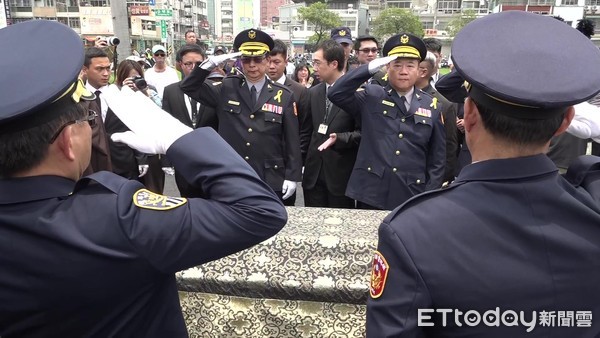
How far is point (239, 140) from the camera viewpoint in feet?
10.7

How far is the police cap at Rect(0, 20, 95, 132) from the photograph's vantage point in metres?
0.90

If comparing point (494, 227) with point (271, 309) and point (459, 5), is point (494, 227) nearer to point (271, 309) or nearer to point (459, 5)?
point (271, 309)

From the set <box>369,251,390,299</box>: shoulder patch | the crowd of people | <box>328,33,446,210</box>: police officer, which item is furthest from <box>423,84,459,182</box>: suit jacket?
<box>369,251,390,299</box>: shoulder patch

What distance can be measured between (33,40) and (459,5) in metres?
75.0

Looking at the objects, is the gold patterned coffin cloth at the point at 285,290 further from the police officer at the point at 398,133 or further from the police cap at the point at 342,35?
the police cap at the point at 342,35

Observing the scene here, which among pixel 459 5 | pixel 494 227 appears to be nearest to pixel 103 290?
pixel 494 227

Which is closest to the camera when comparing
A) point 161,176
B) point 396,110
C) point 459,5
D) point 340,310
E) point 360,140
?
point 340,310

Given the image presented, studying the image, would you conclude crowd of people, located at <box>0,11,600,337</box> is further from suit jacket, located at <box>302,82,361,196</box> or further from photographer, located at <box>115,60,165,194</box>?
photographer, located at <box>115,60,165,194</box>

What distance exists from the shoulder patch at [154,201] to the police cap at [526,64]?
67 cm

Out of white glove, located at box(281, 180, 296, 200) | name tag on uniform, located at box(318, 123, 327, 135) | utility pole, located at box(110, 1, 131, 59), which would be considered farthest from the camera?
utility pole, located at box(110, 1, 131, 59)

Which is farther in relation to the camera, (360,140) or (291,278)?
(360,140)

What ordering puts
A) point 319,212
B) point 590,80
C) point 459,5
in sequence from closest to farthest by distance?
point 590,80 → point 319,212 → point 459,5

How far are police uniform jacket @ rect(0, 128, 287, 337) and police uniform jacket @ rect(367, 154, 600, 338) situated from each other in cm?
31

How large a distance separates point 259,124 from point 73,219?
2319 millimetres
